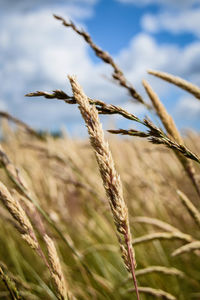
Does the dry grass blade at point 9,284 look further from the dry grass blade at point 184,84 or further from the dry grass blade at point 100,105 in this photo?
the dry grass blade at point 184,84

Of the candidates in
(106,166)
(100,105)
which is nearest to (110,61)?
(100,105)

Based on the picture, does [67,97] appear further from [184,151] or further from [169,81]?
[169,81]

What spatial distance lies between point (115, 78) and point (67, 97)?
0.43m

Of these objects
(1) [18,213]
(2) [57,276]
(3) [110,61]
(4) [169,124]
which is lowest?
(2) [57,276]

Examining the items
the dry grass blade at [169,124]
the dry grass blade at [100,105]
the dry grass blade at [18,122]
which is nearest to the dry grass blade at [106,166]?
the dry grass blade at [100,105]

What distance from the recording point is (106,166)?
1.93ft

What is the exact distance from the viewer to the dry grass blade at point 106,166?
1.91 feet

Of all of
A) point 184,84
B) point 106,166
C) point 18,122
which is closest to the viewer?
point 106,166

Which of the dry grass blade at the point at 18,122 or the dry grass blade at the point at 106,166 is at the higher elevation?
the dry grass blade at the point at 18,122

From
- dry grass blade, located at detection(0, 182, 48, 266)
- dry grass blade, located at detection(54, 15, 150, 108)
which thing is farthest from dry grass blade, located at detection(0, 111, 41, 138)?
dry grass blade, located at detection(0, 182, 48, 266)

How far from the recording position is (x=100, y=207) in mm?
2744

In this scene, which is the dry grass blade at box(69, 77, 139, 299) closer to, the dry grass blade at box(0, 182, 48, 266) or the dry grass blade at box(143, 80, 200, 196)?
the dry grass blade at box(0, 182, 48, 266)

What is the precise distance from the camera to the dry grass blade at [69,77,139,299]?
58 cm

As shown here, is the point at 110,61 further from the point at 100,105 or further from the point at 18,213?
the point at 18,213
